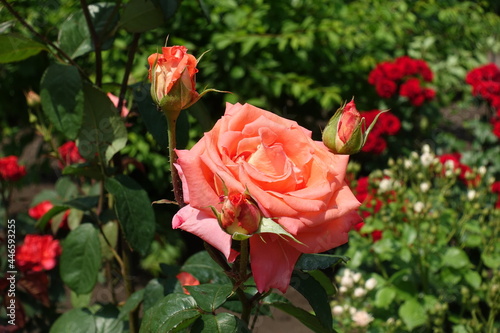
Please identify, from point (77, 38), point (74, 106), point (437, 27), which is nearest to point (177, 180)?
point (74, 106)

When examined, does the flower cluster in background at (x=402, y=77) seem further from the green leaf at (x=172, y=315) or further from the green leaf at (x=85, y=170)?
the green leaf at (x=172, y=315)

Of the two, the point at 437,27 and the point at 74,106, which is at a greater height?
the point at 74,106

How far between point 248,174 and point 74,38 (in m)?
0.66

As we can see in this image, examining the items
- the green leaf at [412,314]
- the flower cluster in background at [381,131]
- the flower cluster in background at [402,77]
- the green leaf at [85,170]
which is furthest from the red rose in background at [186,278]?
the flower cluster in background at [402,77]

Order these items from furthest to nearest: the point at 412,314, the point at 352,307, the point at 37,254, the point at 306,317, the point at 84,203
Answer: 1. the point at 412,314
2. the point at 352,307
3. the point at 37,254
4. the point at 84,203
5. the point at 306,317

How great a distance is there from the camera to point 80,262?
3.65ft

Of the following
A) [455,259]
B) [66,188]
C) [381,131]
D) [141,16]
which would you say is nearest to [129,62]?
[141,16]

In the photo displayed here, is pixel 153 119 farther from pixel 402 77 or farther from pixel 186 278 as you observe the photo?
pixel 402 77

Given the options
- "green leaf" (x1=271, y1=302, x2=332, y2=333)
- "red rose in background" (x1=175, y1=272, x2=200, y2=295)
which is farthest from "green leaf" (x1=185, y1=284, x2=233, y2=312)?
"red rose in background" (x1=175, y1=272, x2=200, y2=295)

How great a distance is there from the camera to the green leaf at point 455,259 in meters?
1.89

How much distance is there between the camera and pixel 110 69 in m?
2.83

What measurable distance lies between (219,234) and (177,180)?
14 cm

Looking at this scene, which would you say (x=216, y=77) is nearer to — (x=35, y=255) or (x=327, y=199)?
(x=35, y=255)

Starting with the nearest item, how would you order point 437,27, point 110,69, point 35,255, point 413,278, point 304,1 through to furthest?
point 35,255 < point 413,278 < point 110,69 < point 304,1 < point 437,27
